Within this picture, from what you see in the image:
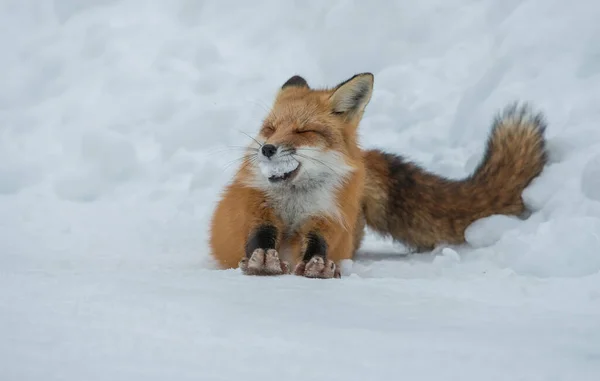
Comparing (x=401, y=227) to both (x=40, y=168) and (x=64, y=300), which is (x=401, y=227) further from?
(x=40, y=168)

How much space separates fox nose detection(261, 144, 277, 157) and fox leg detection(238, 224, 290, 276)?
37 centimetres

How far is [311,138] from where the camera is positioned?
11.3 ft

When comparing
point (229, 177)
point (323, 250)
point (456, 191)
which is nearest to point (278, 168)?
point (323, 250)

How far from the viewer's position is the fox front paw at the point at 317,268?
3068mm

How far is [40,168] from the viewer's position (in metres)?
5.82

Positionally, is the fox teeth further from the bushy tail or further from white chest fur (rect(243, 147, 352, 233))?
the bushy tail

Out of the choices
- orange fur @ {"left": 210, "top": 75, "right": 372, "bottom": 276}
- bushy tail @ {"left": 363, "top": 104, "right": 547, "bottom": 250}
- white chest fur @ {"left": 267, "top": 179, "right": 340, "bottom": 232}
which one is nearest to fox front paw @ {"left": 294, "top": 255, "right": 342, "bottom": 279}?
orange fur @ {"left": 210, "top": 75, "right": 372, "bottom": 276}

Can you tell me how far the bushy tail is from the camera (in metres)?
4.25

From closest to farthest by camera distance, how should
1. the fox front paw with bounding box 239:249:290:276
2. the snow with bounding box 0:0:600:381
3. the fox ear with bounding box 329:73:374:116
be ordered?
the snow with bounding box 0:0:600:381, the fox front paw with bounding box 239:249:290:276, the fox ear with bounding box 329:73:374:116

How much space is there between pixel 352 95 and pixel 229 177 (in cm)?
214

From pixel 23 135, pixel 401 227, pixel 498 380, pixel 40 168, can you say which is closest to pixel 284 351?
pixel 498 380

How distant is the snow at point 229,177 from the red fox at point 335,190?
16 centimetres

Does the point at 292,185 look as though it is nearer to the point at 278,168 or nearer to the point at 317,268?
the point at 278,168

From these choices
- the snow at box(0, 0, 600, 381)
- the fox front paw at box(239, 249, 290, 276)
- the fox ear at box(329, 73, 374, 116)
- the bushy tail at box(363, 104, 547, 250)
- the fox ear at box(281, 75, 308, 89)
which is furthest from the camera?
the bushy tail at box(363, 104, 547, 250)
